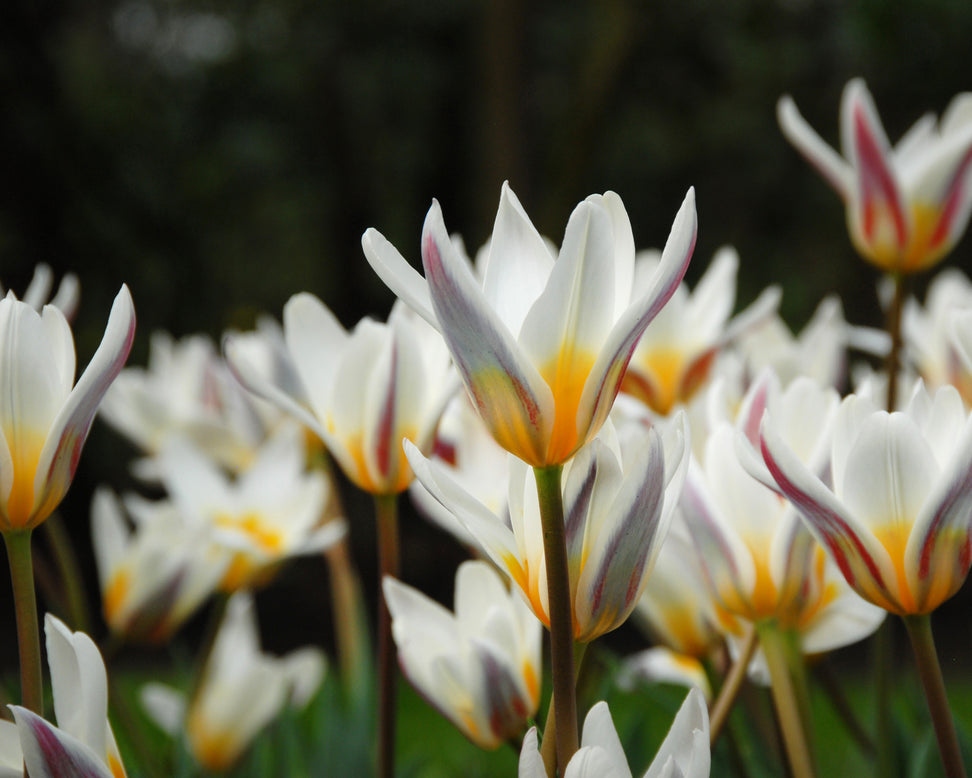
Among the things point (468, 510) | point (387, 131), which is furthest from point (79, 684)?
point (387, 131)

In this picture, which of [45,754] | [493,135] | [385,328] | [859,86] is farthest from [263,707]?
[493,135]

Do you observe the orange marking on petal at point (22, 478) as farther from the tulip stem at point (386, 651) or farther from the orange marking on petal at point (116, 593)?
the orange marking on petal at point (116, 593)

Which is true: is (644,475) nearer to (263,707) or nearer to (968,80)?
(263,707)

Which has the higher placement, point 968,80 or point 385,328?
point 968,80

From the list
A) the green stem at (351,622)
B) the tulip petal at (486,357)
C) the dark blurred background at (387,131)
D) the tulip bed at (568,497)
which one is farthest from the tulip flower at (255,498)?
the dark blurred background at (387,131)

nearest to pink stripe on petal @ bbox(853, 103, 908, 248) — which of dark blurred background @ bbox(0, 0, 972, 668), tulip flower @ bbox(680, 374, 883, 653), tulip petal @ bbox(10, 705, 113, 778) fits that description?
tulip flower @ bbox(680, 374, 883, 653)
